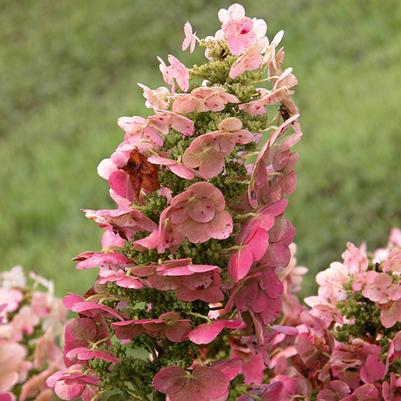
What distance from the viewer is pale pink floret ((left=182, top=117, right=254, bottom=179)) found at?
81cm

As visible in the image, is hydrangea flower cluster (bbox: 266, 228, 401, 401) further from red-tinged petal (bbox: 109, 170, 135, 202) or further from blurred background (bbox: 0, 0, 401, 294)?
blurred background (bbox: 0, 0, 401, 294)

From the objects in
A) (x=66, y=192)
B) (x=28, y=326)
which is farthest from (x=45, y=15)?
(x=28, y=326)

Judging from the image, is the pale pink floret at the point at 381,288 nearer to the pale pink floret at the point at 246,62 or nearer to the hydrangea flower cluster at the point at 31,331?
the pale pink floret at the point at 246,62

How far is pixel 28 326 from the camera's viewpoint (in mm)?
1290

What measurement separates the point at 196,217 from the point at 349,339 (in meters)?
0.31

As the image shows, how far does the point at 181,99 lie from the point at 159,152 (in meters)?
0.05

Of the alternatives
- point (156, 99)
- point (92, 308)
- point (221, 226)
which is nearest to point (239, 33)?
point (156, 99)

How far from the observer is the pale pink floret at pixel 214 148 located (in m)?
0.81

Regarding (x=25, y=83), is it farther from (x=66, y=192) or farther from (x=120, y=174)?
(x=120, y=174)

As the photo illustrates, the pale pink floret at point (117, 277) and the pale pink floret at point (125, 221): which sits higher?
the pale pink floret at point (125, 221)

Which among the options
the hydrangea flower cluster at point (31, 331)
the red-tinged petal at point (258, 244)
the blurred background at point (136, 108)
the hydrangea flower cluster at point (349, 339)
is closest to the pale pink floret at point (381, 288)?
the hydrangea flower cluster at point (349, 339)

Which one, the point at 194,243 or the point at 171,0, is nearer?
the point at 194,243

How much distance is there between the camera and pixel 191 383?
0.81m

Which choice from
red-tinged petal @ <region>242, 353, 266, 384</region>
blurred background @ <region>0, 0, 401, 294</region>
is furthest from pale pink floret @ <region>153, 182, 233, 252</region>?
blurred background @ <region>0, 0, 401, 294</region>
